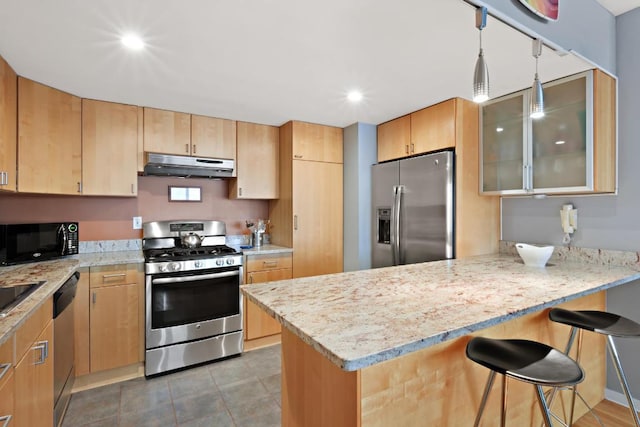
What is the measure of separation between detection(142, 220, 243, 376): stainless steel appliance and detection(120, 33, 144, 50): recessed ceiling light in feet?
5.05

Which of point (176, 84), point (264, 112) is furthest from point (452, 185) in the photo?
point (176, 84)

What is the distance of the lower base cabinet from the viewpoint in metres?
1.33

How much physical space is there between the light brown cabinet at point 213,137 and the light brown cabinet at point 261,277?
3.56ft

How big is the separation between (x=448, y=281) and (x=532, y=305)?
0.44m

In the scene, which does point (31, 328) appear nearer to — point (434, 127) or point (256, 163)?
A: point (256, 163)

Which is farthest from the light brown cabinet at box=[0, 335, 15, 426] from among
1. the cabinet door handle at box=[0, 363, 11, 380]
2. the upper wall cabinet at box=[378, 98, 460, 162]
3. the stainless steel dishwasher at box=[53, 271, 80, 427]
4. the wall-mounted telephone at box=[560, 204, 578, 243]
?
the wall-mounted telephone at box=[560, 204, 578, 243]

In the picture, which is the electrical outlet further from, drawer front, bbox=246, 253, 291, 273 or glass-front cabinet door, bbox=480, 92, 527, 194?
glass-front cabinet door, bbox=480, 92, 527, 194

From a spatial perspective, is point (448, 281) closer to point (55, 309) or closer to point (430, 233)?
A: point (430, 233)

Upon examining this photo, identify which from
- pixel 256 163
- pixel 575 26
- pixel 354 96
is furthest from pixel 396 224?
pixel 575 26

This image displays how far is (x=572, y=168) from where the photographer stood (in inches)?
87.7

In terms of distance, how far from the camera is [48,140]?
96.6 inches

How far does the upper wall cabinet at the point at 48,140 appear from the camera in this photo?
2.28m

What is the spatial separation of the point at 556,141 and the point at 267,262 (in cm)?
255

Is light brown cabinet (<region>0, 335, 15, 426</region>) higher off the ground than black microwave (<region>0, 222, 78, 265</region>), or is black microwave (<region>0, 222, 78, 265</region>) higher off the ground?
black microwave (<region>0, 222, 78, 265</region>)
